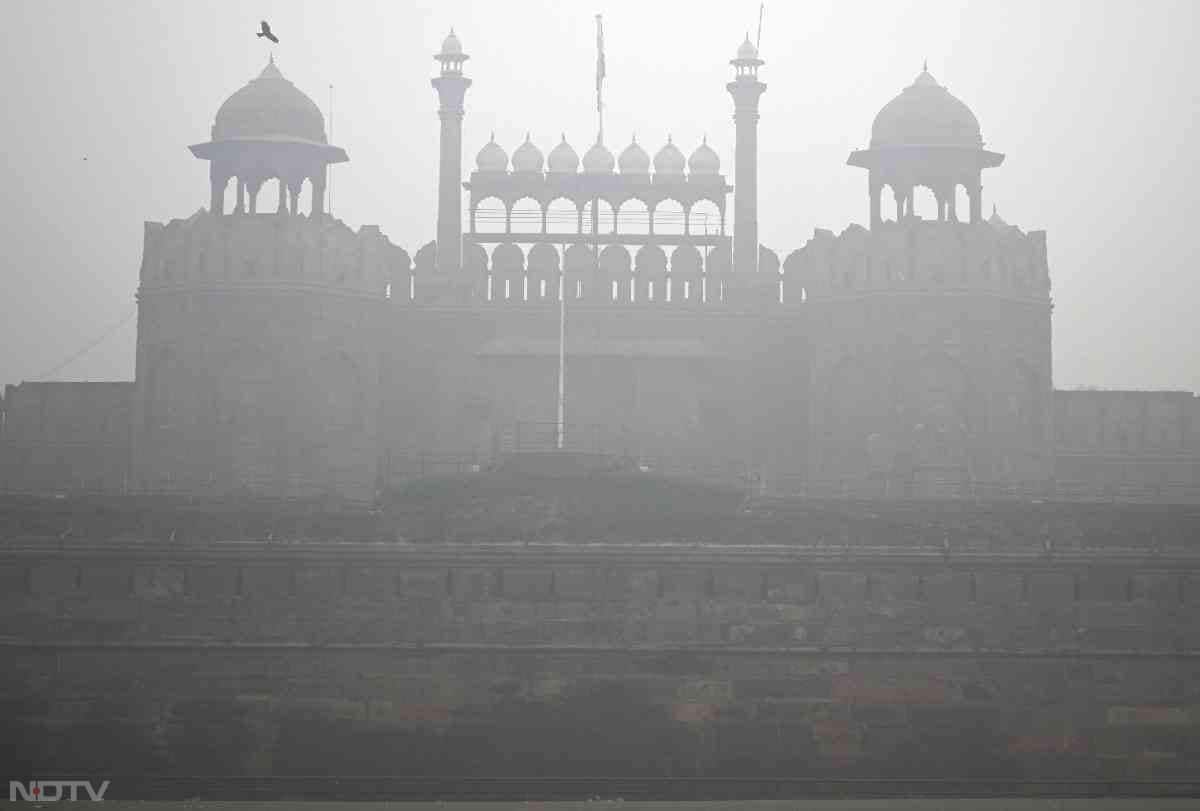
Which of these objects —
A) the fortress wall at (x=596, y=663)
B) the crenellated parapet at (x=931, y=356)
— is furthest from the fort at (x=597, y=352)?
the fortress wall at (x=596, y=663)

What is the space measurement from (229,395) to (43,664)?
7.23m

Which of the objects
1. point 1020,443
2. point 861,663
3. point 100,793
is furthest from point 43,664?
point 1020,443

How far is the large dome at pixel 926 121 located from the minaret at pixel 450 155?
7981 mm

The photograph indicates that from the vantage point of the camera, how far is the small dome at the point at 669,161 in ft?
114

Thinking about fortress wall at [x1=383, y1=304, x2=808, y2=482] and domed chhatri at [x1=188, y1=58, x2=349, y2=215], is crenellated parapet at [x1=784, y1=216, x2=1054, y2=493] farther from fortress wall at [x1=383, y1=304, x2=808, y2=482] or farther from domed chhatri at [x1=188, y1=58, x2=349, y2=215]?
domed chhatri at [x1=188, y1=58, x2=349, y2=215]

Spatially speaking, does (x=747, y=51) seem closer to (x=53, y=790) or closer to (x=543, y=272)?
(x=543, y=272)

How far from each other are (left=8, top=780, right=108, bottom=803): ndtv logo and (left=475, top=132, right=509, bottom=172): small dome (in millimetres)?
Result: 16042

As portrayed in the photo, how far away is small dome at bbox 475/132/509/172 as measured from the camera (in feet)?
114

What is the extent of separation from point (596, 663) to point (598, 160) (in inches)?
563

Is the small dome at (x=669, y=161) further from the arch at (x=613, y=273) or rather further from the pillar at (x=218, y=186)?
the pillar at (x=218, y=186)

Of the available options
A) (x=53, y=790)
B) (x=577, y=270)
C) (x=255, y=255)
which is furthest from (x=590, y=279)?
(x=53, y=790)

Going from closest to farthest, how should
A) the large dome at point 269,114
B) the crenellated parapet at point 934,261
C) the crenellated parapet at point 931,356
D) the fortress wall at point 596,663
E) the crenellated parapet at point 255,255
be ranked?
the fortress wall at point 596,663 → the crenellated parapet at point 931,356 → the crenellated parapet at point 255,255 → the crenellated parapet at point 934,261 → the large dome at point 269,114

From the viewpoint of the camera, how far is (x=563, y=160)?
3488 centimetres

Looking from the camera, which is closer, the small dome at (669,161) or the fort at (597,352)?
the fort at (597,352)
